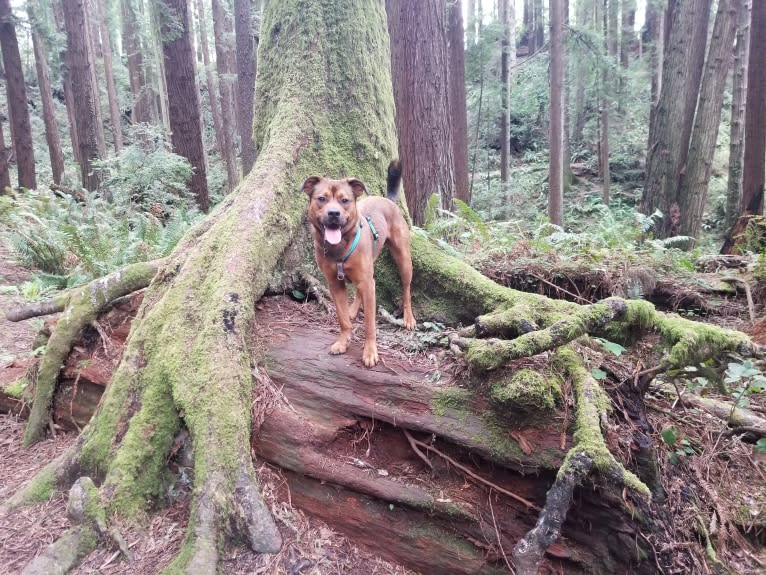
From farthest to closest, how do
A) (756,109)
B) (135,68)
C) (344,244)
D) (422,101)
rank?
(135,68) → (756,109) → (422,101) → (344,244)

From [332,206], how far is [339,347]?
114 cm

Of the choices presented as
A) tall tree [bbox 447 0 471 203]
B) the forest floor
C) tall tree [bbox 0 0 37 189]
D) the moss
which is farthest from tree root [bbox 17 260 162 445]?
tall tree [bbox 0 0 37 189]

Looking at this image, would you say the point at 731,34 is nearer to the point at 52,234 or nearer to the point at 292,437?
the point at 292,437

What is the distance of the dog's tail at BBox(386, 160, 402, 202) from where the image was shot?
5.55 metres

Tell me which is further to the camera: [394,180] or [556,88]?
[556,88]

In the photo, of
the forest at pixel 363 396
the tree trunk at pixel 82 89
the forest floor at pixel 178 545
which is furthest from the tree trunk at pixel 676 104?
the tree trunk at pixel 82 89

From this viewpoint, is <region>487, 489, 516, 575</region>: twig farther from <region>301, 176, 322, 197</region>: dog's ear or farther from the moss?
<region>301, 176, 322, 197</region>: dog's ear

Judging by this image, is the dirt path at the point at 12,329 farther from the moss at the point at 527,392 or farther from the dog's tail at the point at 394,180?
the moss at the point at 527,392

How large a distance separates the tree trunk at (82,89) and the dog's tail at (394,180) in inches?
482

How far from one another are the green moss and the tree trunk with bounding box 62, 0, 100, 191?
1450 cm

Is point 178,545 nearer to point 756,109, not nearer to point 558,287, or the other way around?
point 558,287

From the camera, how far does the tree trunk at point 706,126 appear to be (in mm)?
11781

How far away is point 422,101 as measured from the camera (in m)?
9.23

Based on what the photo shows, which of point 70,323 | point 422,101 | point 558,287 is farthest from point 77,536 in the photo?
point 422,101
